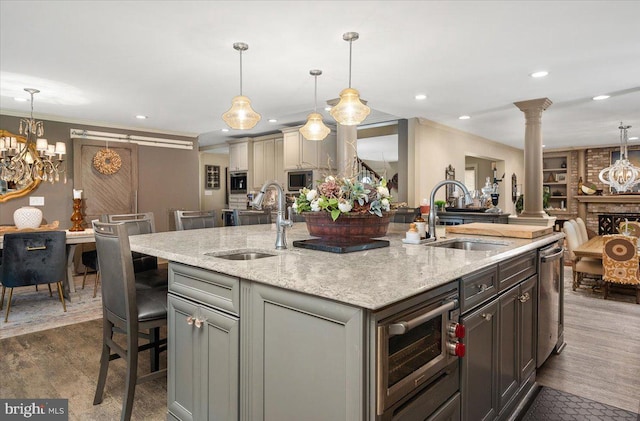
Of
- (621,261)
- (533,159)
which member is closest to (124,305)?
(621,261)

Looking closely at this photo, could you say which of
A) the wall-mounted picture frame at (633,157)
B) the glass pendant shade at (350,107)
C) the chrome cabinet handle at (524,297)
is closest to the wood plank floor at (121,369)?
the chrome cabinet handle at (524,297)

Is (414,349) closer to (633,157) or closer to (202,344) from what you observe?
(202,344)

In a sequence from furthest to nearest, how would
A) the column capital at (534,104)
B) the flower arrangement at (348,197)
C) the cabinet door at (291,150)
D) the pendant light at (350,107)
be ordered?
the cabinet door at (291,150), the column capital at (534,104), the pendant light at (350,107), the flower arrangement at (348,197)

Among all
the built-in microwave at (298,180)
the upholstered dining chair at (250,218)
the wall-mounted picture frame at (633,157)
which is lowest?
the upholstered dining chair at (250,218)

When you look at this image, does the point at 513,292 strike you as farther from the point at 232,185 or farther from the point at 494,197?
the point at 232,185

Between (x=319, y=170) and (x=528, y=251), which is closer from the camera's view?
(x=528, y=251)

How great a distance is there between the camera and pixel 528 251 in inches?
84.0

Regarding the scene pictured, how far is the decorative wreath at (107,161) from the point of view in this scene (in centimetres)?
598

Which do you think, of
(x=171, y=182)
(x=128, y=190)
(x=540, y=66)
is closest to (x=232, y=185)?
(x=171, y=182)

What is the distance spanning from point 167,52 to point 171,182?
4.23 metres

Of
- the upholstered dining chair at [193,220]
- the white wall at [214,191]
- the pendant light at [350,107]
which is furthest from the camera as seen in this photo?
the white wall at [214,191]

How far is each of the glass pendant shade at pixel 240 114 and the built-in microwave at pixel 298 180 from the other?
9.10ft

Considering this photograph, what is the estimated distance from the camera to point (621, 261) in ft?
13.3

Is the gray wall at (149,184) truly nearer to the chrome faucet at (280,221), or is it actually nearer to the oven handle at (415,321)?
the chrome faucet at (280,221)
